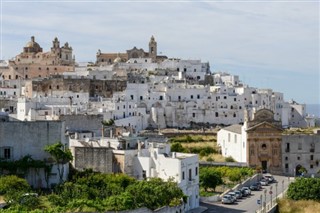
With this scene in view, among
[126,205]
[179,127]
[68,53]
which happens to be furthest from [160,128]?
[126,205]

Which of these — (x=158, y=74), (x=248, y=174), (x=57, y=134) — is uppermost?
(x=158, y=74)

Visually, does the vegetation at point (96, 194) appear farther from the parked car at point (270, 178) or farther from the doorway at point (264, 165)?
the doorway at point (264, 165)

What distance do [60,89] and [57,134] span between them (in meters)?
39.3

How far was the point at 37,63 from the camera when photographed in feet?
285

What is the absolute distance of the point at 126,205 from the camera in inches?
1153

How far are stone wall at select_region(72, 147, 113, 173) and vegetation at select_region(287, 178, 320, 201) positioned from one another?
457 inches

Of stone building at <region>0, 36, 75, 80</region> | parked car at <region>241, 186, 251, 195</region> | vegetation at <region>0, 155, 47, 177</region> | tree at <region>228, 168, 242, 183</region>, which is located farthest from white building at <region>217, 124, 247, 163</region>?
stone building at <region>0, 36, 75, 80</region>

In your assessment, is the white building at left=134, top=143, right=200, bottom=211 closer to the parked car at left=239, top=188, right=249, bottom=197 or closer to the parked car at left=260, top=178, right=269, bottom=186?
the parked car at left=239, top=188, right=249, bottom=197

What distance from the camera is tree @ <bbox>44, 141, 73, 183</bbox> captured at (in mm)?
33719

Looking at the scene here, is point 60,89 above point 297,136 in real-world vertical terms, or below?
above

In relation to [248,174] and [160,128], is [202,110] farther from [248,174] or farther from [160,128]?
[248,174]

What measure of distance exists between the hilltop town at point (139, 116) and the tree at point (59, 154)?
0.37m

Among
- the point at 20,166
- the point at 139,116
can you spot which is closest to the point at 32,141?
the point at 20,166

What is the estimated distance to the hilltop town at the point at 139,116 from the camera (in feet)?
116
